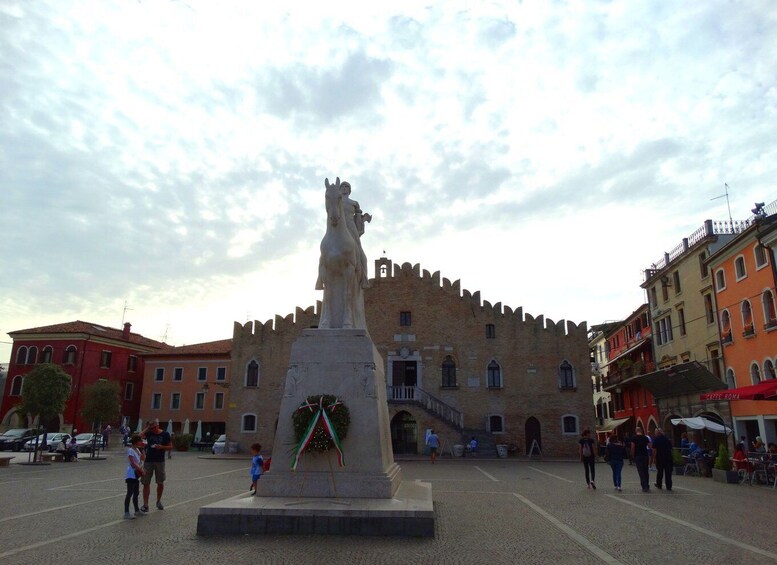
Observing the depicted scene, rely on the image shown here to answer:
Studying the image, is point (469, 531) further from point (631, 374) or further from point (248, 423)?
point (631, 374)

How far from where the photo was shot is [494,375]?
35.5 metres

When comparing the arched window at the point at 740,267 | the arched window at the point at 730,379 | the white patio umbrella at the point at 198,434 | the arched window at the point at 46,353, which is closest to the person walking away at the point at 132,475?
the arched window at the point at 740,267

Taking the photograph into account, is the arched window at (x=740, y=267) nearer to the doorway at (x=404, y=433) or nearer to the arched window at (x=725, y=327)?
the arched window at (x=725, y=327)

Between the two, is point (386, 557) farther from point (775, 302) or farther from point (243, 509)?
point (775, 302)

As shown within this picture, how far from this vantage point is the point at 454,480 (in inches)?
703

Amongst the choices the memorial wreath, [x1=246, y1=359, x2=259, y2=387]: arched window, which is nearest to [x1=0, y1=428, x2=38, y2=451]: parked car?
[x1=246, y1=359, x2=259, y2=387]: arched window

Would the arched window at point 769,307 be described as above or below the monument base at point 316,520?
above

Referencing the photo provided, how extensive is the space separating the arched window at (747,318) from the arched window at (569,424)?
12.3 meters

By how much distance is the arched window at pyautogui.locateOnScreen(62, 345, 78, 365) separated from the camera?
4572 cm

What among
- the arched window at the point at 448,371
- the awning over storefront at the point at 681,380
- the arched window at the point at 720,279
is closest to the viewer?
the arched window at the point at 720,279

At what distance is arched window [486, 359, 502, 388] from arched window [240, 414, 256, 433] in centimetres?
1551

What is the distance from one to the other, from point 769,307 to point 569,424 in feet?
47.8

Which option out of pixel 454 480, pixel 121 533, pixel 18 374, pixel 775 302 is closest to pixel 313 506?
pixel 121 533

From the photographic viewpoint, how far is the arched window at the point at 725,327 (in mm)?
26064
